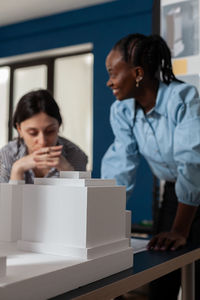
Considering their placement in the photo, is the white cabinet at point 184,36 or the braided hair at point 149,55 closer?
the braided hair at point 149,55

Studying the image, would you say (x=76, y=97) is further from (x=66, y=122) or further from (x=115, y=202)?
(x=115, y=202)

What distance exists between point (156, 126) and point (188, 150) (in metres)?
0.18

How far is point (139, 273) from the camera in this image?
0.65 meters

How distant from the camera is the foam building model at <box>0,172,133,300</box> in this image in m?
0.57

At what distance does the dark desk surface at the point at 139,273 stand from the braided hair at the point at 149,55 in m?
0.65

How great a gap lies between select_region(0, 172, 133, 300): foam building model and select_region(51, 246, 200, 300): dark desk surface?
13mm

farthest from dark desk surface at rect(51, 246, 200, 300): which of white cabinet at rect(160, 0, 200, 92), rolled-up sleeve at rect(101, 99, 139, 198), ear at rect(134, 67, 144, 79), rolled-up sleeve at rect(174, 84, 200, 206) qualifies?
white cabinet at rect(160, 0, 200, 92)

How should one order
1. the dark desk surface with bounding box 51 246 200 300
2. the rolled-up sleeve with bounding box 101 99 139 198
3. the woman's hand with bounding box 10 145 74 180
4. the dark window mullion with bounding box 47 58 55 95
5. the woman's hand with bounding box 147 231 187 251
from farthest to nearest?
1. the dark window mullion with bounding box 47 58 55 95
2. the woman's hand with bounding box 10 145 74 180
3. the rolled-up sleeve with bounding box 101 99 139 198
4. the woman's hand with bounding box 147 231 187 251
5. the dark desk surface with bounding box 51 246 200 300

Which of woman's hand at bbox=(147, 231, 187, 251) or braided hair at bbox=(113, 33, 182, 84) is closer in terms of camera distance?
woman's hand at bbox=(147, 231, 187, 251)

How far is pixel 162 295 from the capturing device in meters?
1.25

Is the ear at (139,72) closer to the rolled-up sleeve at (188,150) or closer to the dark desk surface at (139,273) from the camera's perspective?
the rolled-up sleeve at (188,150)

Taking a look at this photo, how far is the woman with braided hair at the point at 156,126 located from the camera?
1.14 m

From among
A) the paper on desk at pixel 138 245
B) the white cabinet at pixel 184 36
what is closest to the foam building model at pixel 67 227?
the paper on desk at pixel 138 245

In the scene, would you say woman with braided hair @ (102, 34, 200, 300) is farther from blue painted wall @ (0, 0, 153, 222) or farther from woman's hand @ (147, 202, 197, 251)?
blue painted wall @ (0, 0, 153, 222)
